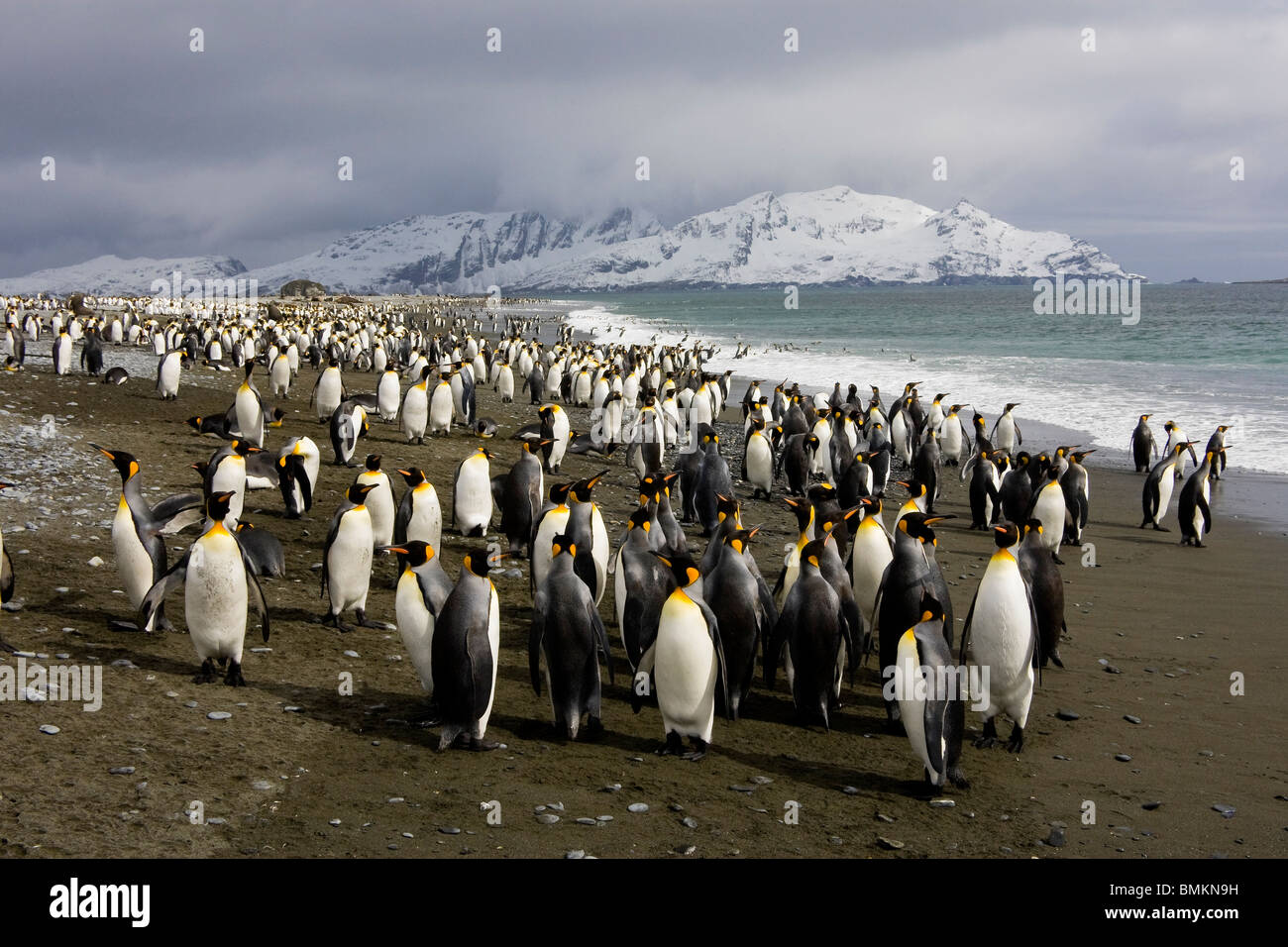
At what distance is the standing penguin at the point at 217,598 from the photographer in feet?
19.5

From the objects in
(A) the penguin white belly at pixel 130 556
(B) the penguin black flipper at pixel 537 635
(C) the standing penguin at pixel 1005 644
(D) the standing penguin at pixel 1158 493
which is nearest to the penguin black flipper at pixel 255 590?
(A) the penguin white belly at pixel 130 556

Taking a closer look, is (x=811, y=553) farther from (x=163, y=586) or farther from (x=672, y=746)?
(x=163, y=586)

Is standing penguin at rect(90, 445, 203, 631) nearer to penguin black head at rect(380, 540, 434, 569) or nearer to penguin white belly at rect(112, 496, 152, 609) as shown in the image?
penguin white belly at rect(112, 496, 152, 609)

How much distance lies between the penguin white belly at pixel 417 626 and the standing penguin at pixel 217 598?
0.94 meters

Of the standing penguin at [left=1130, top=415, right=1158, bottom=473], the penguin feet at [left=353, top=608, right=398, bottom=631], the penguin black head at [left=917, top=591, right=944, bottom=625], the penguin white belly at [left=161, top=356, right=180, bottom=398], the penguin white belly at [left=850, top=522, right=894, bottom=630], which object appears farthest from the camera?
the penguin white belly at [left=161, top=356, right=180, bottom=398]

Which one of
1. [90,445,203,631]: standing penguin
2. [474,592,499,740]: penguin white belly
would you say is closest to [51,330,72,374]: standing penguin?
[90,445,203,631]: standing penguin

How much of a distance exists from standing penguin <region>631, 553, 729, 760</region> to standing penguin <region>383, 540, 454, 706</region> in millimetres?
1405

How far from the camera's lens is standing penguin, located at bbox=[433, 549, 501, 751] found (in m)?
5.45

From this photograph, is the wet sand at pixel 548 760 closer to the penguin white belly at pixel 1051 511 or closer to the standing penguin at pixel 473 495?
the standing penguin at pixel 473 495

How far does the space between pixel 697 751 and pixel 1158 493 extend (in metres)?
9.44

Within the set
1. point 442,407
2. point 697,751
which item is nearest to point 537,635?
point 697,751

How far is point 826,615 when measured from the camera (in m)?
6.07
